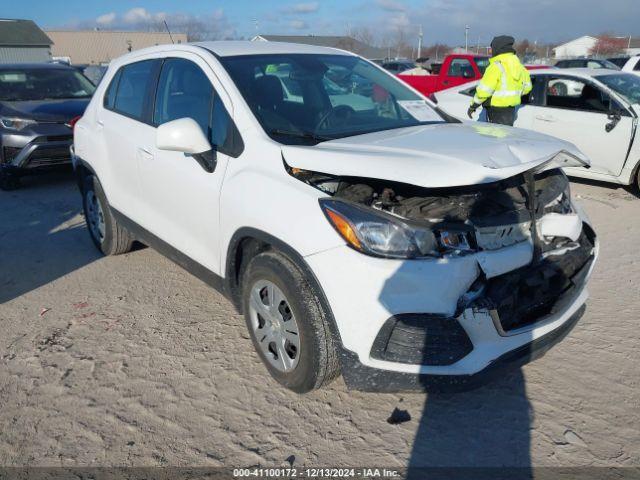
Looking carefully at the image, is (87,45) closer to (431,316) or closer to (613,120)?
(613,120)

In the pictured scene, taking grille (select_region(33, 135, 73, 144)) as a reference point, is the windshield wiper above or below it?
above

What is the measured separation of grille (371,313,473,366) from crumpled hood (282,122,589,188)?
1.97 ft

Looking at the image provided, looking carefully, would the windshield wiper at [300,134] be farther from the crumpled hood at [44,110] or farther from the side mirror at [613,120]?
the crumpled hood at [44,110]

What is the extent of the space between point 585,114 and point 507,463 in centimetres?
579

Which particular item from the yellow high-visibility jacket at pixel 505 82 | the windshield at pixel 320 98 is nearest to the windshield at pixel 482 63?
the yellow high-visibility jacket at pixel 505 82

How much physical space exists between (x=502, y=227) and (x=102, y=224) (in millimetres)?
3770

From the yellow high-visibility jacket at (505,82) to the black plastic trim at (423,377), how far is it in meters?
5.29

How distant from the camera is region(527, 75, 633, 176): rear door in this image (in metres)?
6.56

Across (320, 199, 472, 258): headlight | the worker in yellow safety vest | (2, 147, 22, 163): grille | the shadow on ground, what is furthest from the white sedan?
(2, 147, 22, 163): grille

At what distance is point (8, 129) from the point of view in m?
7.45

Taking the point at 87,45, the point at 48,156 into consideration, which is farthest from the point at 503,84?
the point at 87,45

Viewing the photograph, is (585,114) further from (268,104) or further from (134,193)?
(134,193)

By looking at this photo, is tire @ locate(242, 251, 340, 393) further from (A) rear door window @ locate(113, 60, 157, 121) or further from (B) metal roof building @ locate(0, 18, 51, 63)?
(B) metal roof building @ locate(0, 18, 51, 63)

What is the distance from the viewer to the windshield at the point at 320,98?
10.4 ft
